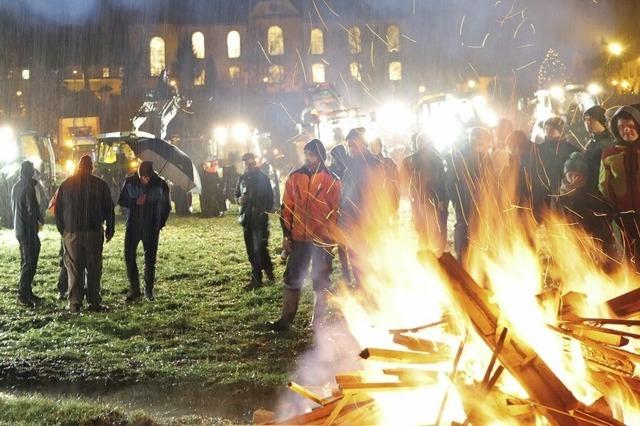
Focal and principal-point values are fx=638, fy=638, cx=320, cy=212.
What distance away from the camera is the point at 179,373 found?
20.0 feet

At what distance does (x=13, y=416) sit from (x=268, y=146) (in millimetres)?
33979

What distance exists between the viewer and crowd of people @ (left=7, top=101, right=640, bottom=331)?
7270 millimetres

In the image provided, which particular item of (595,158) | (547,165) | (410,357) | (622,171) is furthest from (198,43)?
(410,357)

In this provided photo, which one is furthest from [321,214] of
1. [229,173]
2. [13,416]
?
[229,173]

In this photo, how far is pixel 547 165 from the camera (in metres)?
8.38

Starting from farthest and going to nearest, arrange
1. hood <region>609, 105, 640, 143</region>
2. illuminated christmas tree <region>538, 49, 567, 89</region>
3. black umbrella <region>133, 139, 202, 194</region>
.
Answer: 1. illuminated christmas tree <region>538, 49, 567, 89</region>
2. black umbrella <region>133, 139, 202, 194</region>
3. hood <region>609, 105, 640, 143</region>

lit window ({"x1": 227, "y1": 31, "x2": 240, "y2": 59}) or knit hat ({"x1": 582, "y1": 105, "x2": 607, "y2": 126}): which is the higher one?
lit window ({"x1": 227, "y1": 31, "x2": 240, "y2": 59})

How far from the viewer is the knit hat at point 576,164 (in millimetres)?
7578

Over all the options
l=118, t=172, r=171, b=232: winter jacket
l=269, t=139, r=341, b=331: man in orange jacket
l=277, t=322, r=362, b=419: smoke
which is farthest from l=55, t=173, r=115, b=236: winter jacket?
l=277, t=322, r=362, b=419: smoke

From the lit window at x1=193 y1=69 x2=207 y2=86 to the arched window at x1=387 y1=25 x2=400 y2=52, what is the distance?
65.8 ft

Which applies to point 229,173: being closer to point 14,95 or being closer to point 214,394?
point 214,394

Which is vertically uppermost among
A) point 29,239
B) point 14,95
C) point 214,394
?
point 14,95

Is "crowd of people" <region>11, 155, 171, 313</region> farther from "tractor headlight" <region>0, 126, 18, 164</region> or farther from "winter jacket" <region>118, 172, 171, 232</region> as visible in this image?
"tractor headlight" <region>0, 126, 18, 164</region>

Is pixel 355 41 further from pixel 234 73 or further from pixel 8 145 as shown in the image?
pixel 8 145
